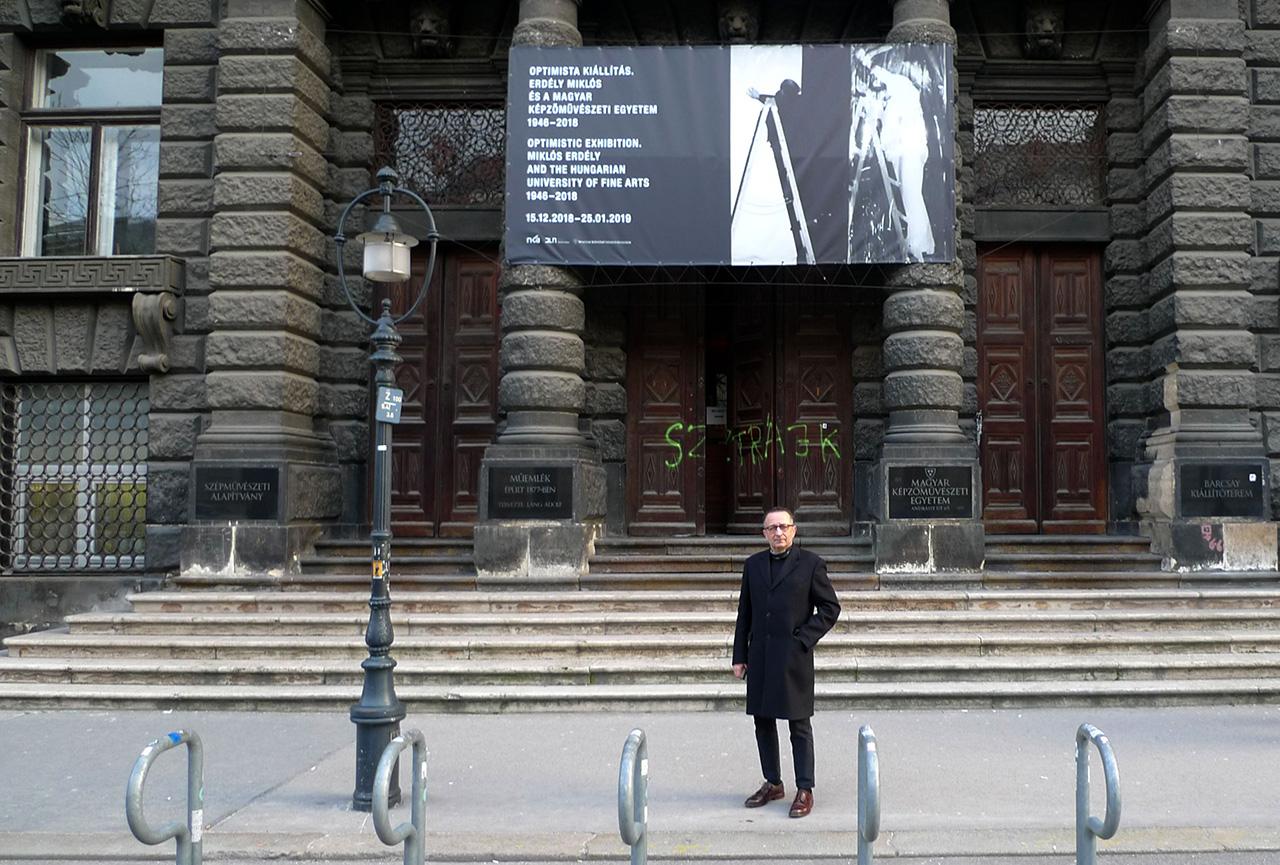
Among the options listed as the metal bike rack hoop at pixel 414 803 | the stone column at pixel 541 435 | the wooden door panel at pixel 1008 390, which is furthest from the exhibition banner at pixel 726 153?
the metal bike rack hoop at pixel 414 803

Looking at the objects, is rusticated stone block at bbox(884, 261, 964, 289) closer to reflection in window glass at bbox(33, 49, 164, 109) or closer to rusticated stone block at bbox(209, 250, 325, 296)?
rusticated stone block at bbox(209, 250, 325, 296)

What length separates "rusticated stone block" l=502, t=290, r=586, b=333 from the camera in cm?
1279

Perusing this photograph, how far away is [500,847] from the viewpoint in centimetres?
615

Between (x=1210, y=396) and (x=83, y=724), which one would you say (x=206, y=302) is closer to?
(x=83, y=724)

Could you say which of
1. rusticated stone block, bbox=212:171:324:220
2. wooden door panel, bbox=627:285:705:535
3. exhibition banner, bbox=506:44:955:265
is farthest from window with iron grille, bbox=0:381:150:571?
wooden door panel, bbox=627:285:705:535

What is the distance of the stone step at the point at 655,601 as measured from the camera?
11672 mm

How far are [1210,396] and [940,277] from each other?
357 centimetres

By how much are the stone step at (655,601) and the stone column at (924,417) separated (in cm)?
50

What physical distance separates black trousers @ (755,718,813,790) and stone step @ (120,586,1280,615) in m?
4.78

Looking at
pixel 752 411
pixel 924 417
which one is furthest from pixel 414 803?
pixel 752 411

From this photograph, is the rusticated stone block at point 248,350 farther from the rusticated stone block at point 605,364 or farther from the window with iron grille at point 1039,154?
the window with iron grille at point 1039,154

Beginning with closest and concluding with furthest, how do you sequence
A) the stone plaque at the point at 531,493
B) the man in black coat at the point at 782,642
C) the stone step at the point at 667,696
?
1. the man in black coat at the point at 782,642
2. the stone step at the point at 667,696
3. the stone plaque at the point at 531,493

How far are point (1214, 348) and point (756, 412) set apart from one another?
19.0 ft

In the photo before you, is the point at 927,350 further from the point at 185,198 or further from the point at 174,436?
the point at 185,198
